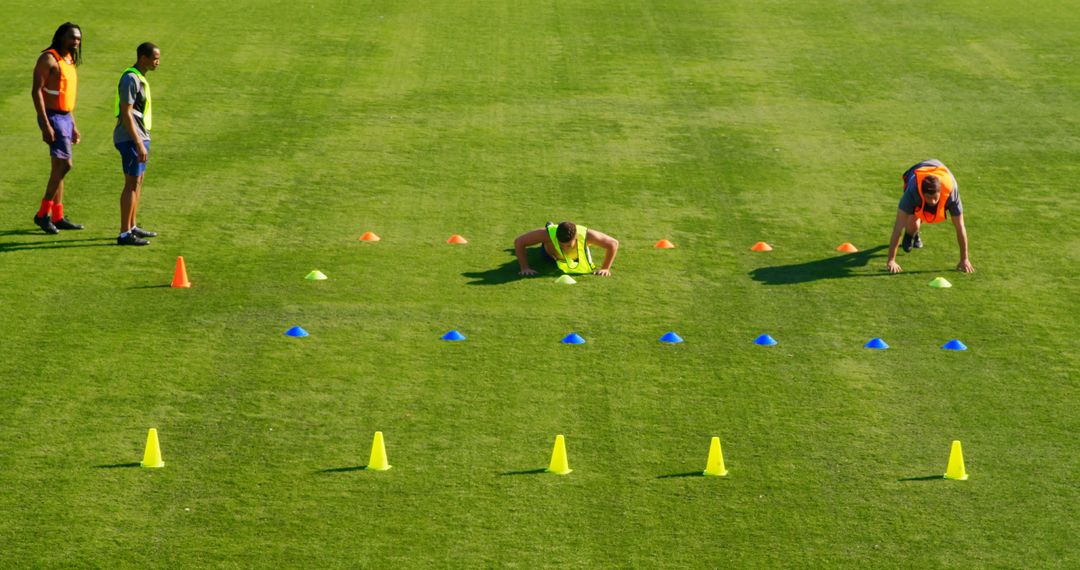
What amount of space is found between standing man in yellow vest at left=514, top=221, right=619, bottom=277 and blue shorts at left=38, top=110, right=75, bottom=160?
5571 millimetres

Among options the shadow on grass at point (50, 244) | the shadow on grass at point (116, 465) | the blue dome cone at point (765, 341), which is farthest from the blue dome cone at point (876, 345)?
the shadow on grass at point (50, 244)

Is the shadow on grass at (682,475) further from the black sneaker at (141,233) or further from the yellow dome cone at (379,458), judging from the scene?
the black sneaker at (141,233)

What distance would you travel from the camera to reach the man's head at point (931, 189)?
1577cm

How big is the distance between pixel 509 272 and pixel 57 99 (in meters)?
5.76

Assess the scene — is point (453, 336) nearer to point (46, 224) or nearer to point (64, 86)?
point (64, 86)

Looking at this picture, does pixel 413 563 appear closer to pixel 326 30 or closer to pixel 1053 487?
pixel 1053 487

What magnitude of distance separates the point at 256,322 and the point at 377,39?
50.7 ft

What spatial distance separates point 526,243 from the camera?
1581 cm

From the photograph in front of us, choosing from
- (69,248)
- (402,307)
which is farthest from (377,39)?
(402,307)

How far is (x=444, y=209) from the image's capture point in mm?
18547

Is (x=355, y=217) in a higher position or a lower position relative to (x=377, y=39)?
higher

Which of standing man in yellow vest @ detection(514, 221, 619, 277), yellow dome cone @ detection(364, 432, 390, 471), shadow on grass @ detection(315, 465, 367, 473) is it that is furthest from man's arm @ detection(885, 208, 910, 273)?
shadow on grass @ detection(315, 465, 367, 473)

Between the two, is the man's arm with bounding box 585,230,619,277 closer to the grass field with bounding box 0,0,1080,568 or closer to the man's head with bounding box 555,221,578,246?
the grass field with bounding box 0,0,1080,568

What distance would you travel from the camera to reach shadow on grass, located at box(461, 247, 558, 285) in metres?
15.7
